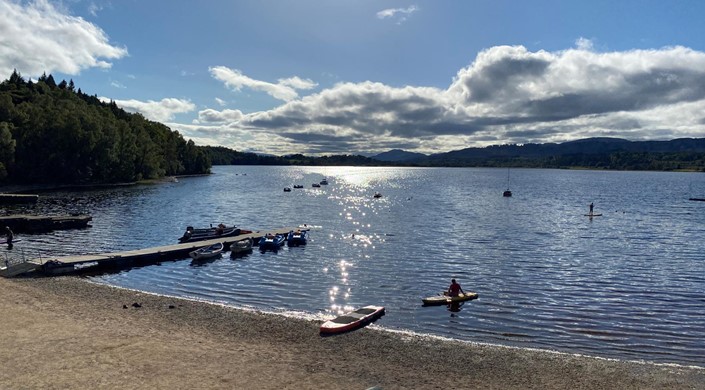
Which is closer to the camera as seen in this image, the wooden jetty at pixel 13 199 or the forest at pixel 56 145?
the wooden jetty at pixel 13 199

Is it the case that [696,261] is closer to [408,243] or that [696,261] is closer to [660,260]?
[660,260]

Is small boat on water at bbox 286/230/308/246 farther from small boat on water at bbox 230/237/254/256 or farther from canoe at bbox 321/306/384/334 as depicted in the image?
canoe at bbox 321/306/384/334

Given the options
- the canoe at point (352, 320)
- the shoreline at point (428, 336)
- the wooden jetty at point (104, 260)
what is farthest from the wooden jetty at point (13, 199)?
the canoe at point (352, 320)

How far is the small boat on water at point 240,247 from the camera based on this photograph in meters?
51.4

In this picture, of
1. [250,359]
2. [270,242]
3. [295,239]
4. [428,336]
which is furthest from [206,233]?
[250,359]

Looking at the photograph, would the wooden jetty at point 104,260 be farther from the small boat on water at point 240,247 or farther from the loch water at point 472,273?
the small boat on water at point 240,247

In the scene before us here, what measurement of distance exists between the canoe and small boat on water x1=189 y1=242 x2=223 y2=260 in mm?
24100

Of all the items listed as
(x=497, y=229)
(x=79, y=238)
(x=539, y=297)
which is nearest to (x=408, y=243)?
(x=497, y=229)

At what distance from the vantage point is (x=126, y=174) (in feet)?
490

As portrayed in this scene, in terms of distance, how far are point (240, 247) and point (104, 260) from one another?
43.8 ft

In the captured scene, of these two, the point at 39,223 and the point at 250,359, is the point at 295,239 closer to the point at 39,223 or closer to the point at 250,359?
the point at 39,223

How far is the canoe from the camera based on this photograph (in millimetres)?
26317

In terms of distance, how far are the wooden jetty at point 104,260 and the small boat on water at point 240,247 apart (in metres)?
2.90

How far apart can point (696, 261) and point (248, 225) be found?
193 feet
